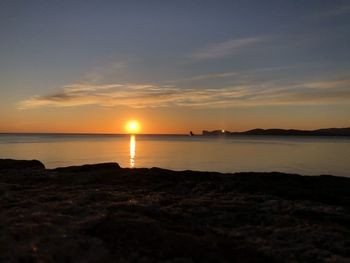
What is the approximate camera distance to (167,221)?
54.7ft

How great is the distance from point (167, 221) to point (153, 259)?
4.28m

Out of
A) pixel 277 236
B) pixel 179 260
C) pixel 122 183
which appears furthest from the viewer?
pixel 122 183

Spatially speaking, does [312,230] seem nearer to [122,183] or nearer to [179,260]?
[179,260]

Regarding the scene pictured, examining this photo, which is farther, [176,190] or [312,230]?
[176,190]

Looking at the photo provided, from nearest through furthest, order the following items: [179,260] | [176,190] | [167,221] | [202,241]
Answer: [179,260] < [202,241] < [167,221] < [176,190]

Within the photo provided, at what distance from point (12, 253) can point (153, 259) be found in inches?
190

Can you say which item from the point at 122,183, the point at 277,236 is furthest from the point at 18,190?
the point at 277,236

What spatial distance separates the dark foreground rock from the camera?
12836 mm

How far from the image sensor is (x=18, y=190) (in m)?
23.7

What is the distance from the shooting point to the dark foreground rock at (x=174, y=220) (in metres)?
12.8

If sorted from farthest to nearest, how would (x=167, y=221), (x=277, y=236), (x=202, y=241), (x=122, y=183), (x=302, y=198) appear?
1. (x=122, y=183)
2. (x=302, y=198)
3. (x=167, y=221)
4. (x=277, y=236)
5. (x=202, y=241)

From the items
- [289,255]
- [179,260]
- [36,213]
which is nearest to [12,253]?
[36,213]

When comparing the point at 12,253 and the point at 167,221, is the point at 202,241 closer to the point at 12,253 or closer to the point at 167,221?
the point at 167,221

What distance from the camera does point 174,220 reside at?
671 inches
